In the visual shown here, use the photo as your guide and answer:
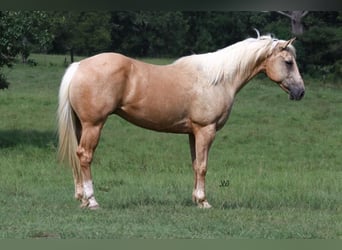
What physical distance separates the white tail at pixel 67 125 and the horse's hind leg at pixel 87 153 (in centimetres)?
11

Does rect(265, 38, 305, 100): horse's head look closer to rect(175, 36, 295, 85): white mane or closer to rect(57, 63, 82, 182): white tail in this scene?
rect(175, 36, 295, 85): white mane

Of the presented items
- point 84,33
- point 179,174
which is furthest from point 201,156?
point 84,33

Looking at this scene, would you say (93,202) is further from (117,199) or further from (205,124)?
(205,124)

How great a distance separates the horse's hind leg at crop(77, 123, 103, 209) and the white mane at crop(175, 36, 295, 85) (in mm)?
1146

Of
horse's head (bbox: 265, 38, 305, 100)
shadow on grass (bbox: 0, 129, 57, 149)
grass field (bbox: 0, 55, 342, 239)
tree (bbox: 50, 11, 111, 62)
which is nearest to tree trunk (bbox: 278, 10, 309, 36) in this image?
grass field (bbox: 0, 55, 342, 239)

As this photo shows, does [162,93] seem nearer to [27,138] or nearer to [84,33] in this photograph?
[27,138]

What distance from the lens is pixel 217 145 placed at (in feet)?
46.2

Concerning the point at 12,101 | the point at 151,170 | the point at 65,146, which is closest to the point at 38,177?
the point at 151,170

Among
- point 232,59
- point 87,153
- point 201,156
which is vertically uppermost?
point 232,59

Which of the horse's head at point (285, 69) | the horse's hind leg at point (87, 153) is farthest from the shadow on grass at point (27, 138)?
the horse's head at point (285, 69)

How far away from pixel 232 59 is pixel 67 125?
66.3 inches

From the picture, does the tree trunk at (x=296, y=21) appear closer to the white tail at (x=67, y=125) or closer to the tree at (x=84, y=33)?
the tree at (x=84, y=33)

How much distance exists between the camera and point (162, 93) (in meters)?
6.20

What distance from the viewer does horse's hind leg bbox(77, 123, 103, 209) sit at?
6.00 metres
